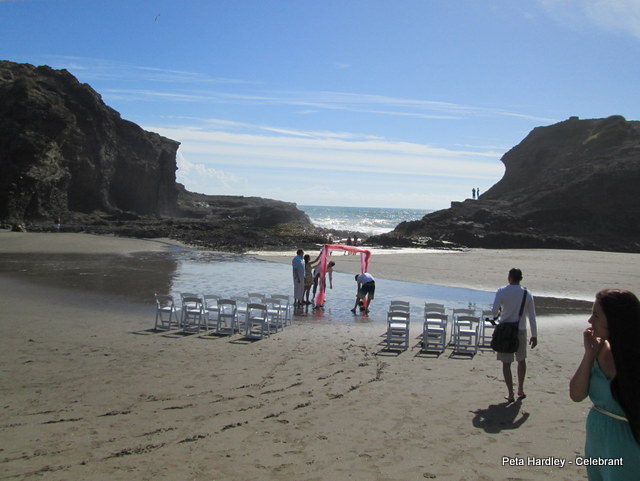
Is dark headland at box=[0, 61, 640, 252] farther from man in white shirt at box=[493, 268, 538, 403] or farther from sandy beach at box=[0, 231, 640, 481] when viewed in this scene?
man in white shirt at box=[493, 268, 538, 403]

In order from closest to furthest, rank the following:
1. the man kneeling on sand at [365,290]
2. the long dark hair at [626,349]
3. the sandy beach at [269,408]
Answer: the long dark hair at [626,349] → the sandy beach at [269,408] → the man kneeling on sand at [365,290]

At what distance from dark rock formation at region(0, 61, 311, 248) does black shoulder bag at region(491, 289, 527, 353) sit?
35188 millimetres

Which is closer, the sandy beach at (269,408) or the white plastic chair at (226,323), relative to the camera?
the sandy beach at (269,408)

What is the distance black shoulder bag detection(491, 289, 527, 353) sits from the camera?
7711 millimetres

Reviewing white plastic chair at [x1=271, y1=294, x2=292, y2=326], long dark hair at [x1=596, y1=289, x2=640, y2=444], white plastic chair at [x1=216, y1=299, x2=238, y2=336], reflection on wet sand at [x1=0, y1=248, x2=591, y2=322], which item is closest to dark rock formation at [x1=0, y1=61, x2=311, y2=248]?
reflection on wet sand at [x1=0, y1=248, x2=591, y2=322]

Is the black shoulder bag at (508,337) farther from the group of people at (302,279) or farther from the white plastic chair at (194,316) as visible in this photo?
the group of people at (302,279)

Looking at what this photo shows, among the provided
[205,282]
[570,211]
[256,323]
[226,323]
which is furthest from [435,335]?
[570,211]

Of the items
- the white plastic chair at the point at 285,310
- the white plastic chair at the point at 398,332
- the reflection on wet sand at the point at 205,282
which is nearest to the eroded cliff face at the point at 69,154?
the reflection on wet sand at the point at 205,282

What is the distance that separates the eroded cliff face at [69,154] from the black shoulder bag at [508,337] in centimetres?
4409

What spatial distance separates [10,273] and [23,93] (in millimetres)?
32312

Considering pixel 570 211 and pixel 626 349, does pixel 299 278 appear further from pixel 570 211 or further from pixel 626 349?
pixel 570 211

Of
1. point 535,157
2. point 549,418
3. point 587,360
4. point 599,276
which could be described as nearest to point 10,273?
point 549,418

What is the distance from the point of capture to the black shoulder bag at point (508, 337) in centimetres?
771

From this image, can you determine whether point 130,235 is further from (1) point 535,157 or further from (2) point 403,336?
(1) point 535,157
